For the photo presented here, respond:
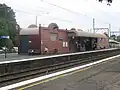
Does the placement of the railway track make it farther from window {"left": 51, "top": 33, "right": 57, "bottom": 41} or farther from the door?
the door

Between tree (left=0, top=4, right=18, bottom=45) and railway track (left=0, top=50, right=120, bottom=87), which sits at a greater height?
tree (left=0, top=4, right=18, bottom=45)

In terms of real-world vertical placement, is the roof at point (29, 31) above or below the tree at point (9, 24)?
below

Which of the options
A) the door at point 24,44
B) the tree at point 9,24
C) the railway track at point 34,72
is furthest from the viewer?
the tree at point 9,24

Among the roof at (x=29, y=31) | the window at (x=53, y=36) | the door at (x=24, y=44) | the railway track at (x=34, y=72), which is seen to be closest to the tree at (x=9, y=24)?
the door at (x=24, y=44)

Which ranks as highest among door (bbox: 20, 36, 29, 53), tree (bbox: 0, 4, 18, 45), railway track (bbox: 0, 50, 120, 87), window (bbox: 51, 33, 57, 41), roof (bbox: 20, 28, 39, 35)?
tree (bbox: 0, 4, 18, 45)

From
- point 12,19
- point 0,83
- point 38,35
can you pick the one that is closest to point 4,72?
point 0,83

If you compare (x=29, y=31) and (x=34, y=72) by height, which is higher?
(x=29, y=31)

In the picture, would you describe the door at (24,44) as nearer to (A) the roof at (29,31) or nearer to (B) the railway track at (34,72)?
(A) the roof at (29,31)

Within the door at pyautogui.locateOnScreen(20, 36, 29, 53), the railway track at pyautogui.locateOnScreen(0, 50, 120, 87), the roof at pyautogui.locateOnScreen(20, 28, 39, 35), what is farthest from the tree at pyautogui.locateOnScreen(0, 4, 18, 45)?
the railway track at pyautogui.locateOnScreen(0, 50, 120, 87)

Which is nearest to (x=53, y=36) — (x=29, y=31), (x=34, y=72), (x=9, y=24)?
(x=29, y=31)

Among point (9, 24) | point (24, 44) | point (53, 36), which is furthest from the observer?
point (9, 24)

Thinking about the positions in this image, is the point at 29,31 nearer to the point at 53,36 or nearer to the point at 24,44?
the point at 24,44

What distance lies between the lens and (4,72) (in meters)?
14.7

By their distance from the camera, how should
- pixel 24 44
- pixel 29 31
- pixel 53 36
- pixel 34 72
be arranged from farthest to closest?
pixel 53 36
pixel 24 44
pixel 29 31
pixel 34 72
